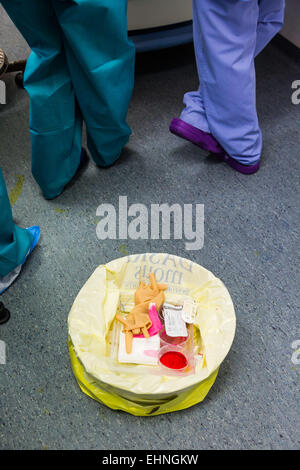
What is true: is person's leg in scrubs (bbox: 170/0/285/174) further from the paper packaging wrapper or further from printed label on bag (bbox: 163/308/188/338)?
printed label on bag (bbox: 163/308/188/338)

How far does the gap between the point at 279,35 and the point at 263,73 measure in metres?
0.27

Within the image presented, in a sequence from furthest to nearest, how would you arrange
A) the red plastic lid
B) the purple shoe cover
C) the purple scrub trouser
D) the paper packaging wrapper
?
the purple shoe cover < the purple scrub trouser < the red plastic lid < the paper packaging wrapper

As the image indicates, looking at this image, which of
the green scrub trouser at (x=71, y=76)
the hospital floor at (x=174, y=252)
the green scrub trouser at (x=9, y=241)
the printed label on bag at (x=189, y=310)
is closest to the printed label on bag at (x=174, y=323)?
the printed label on bag at (x=189, y=310)

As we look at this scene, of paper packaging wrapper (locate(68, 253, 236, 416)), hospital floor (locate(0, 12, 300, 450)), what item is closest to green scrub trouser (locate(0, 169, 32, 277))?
hospital floor (locate(0, 12, 300, 450))

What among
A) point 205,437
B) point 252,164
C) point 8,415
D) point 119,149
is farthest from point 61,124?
point 205,437

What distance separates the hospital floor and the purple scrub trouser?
151 millimetres

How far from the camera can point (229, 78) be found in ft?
4.16

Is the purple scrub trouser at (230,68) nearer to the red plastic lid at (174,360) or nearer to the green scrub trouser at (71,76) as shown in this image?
the green scrub trouser at (71,76)

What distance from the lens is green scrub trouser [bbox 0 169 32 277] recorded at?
3.45 feet

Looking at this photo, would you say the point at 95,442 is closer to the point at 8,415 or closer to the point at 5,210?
the point at 8,415

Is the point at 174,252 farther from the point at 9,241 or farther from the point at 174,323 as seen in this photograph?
the point at 9,241

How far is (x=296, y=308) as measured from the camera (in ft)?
3.79

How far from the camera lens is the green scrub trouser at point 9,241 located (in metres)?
1.05

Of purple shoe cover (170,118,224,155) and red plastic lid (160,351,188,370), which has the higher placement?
purple shoe cover (170,118,224,155)
